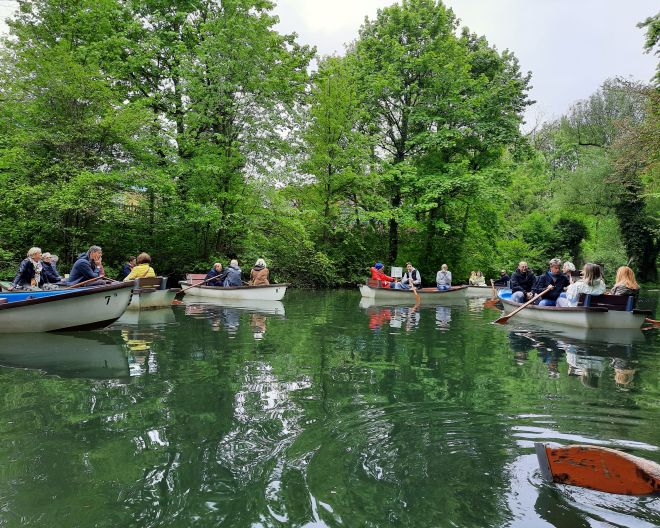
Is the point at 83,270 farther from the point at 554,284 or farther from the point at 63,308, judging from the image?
the point at 554,284

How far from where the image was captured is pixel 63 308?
8547 millimetres

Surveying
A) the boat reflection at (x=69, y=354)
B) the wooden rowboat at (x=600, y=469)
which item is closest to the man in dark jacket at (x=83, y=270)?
the boat reflection at (x=69, y=354)

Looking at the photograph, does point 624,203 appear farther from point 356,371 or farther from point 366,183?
point 356,371

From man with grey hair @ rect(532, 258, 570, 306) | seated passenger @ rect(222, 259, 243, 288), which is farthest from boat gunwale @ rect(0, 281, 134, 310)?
man with grey hair @ rect(532, 258, 570, 306)

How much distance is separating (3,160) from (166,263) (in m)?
7.32

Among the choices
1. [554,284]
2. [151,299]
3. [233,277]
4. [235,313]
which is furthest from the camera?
[233,277]

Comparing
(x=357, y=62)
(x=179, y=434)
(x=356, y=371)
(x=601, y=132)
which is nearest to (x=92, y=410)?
(x=179, y=434)

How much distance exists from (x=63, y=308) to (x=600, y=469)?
8.49 metres

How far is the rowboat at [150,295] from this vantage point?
13.0 m

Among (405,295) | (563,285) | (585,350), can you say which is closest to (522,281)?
(563,285)

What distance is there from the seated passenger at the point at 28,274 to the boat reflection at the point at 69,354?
1.42 metres

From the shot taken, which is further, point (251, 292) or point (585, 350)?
point (251, 292)

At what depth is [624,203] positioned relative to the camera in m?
32.3

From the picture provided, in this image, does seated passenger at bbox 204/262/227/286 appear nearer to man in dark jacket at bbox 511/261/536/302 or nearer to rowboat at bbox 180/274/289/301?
rowboat at bbox 180/274/289/301
